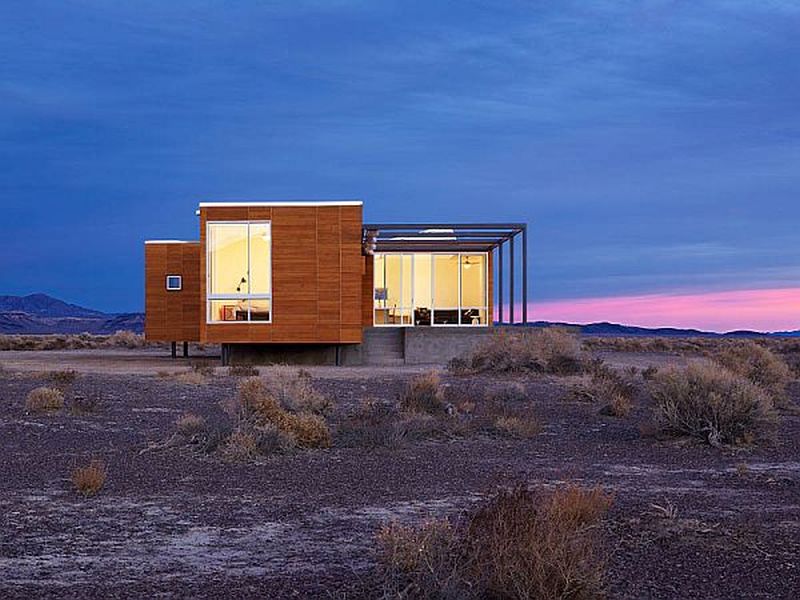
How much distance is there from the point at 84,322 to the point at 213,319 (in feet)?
318

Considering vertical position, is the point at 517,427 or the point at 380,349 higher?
the point at 380,349

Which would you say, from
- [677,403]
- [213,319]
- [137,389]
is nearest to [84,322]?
[213,319]

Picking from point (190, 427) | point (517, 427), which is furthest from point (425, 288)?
point (190, 427)

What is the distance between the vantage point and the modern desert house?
2745 cm

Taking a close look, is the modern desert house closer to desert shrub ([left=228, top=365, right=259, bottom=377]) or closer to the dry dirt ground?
desert shrub ([left=228, top=365, right=259, bottom=377])

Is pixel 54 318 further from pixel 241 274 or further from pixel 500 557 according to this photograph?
pixel 500 557

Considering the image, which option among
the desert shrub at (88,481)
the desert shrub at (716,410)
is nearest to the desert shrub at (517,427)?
the desert shrub at (716,410)

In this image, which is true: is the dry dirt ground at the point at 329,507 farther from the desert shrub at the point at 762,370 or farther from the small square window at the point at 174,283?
the small square window at the point at 174,283

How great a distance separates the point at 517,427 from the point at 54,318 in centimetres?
12132

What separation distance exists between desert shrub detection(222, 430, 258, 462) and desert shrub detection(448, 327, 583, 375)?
41.3 feet

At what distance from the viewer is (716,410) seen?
1250cm

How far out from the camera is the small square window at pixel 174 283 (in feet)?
103

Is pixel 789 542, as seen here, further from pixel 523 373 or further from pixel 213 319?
pixel 213 319

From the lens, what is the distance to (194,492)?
30.1ft
